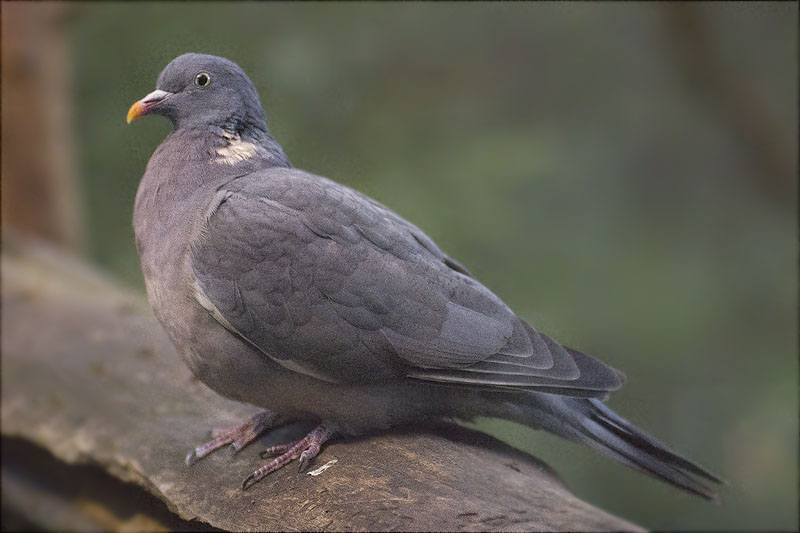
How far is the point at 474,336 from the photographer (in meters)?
2.46

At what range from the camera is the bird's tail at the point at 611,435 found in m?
2.52

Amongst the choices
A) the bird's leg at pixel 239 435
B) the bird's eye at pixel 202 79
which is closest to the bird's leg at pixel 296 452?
the bird's leg at pixel 239 435

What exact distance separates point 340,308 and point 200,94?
860 mm

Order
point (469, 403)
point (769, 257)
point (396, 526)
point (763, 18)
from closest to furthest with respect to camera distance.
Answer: point (396, 526) → point (469, 403) → point (763, 18) → point (769, 257)

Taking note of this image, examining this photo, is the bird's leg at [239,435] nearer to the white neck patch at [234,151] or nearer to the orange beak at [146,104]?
the white neck patch at [234,151]

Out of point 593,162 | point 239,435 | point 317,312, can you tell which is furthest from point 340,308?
point 593,162

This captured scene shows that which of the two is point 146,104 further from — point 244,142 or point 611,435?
point 611,435

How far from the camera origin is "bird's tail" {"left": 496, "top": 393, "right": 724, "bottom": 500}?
2.52 m

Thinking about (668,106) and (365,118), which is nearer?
(365,118)

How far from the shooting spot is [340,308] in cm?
241

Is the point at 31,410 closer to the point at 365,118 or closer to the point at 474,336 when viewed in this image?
the point at 474,336

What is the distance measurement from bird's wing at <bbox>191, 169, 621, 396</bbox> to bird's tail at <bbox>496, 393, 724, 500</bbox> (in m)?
0.17

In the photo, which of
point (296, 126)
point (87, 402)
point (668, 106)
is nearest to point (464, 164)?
point (296, 126)

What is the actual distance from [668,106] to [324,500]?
4.49 meters
